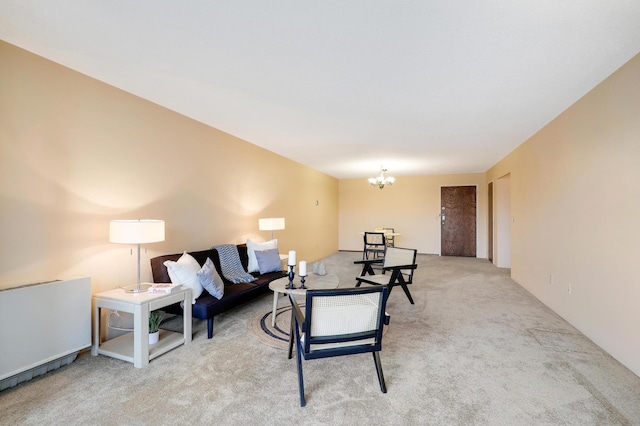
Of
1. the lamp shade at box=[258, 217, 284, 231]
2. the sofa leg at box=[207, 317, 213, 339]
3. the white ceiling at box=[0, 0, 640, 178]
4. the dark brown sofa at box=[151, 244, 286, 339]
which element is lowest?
the sofa leg at box=[207, 317, 213, 339]

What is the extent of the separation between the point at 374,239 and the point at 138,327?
5.53 m

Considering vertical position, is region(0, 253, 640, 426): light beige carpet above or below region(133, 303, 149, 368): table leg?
below

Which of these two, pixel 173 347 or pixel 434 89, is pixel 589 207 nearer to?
pixel 434 89

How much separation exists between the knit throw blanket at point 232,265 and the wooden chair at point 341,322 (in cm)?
194

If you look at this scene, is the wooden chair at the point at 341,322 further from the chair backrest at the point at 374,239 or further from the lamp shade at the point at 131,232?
the chair backrest at the point at 374,239

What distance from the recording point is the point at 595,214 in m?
2.81

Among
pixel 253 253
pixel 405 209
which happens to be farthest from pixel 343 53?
pixel 405 209

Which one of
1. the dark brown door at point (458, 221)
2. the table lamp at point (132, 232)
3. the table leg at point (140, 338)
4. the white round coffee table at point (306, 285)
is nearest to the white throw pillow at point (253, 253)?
the white round coffee table at point (306, 285)

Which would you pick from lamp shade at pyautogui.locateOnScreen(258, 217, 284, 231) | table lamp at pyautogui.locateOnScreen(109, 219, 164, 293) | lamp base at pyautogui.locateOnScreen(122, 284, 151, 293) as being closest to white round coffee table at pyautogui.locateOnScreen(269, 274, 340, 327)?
lamp base at pyautogui.locateOnScreen(122, 284, 151, 293)

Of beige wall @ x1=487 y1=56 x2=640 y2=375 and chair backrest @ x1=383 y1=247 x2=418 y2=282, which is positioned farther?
chair backrest @ x1=383 y1=247 x2=418 y2=282

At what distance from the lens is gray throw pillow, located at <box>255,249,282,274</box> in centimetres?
411

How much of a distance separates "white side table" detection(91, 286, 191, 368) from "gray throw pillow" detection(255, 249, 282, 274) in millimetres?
1333

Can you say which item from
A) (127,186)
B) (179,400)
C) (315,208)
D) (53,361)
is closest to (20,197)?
(127,186)

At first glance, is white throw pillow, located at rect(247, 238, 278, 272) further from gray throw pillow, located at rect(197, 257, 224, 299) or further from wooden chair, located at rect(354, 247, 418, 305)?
wooden chair, located at rect(354, 247, 418, 305)
